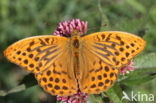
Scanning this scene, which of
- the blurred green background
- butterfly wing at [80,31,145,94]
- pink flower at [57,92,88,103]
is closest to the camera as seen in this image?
butterfly wing at [80,31,145,94]

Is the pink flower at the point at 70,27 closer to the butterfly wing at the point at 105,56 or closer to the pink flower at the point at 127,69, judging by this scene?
the butterfly wing at the point at 105,56

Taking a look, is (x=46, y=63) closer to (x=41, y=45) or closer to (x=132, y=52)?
(x=41, y=45)

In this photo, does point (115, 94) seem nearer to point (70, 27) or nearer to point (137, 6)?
point (70, 27)

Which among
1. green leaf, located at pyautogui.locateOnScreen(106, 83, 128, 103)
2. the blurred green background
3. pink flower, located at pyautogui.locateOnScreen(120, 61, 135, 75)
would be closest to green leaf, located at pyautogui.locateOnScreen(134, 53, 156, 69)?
pink flower, located at pyautogui.locateOnScreen(120, 61, 135, 75)

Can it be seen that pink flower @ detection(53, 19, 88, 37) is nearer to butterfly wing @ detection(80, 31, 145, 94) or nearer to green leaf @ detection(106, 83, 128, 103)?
butterfly wing @ detection(80, 31, 145, 94)

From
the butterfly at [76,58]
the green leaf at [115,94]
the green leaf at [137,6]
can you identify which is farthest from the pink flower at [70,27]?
the green leaf at [137,6]

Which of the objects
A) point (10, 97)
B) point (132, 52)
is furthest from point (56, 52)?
point (10, 97)
